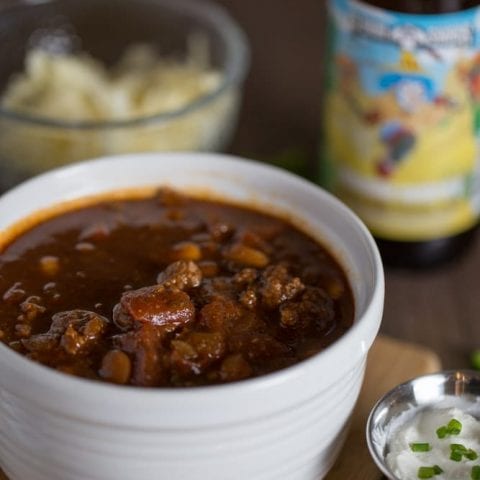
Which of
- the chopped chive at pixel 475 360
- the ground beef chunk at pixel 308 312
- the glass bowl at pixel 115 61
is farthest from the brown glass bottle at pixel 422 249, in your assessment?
the ground beef chunk at pixel 308 312

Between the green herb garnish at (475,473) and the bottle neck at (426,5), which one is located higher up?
the bottle neck at (426,5)

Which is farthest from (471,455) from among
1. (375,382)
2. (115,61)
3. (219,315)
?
(115,61)

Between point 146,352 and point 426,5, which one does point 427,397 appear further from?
point 426,5

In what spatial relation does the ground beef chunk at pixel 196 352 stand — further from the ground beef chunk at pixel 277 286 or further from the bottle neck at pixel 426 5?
the bottle neck at pixel 426 5

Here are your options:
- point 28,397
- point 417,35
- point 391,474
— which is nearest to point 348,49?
point 417,35

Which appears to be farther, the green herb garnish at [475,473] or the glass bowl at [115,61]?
the glass bowl at [115,61]

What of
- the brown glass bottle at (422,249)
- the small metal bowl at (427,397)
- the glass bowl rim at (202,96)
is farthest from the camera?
the brown glass bottle at (422,249)
